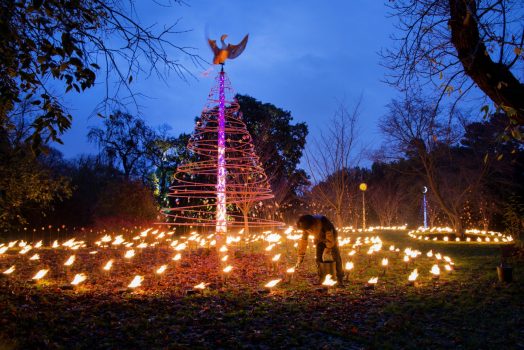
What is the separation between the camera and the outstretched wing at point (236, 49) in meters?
12.7

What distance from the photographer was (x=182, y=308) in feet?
19.1

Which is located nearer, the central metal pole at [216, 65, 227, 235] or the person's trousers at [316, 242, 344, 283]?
the person's trousers at [316, 242, 344, 283]

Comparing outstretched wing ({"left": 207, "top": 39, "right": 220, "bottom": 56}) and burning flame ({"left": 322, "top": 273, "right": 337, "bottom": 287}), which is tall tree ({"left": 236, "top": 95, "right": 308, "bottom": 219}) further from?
burning flame ({"left": 322, "top": 273, "right": 337, "bottom": 287})

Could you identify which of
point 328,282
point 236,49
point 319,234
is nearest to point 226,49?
point 236,49

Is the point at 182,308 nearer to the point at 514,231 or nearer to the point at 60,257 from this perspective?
the point at 60,257

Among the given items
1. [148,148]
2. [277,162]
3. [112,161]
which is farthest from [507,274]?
[112,161]

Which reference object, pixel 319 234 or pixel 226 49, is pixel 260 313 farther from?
pixel 226 49

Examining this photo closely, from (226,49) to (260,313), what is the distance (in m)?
9.38

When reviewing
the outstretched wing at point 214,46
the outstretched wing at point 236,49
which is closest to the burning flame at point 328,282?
the outstretched wing at point 236,49

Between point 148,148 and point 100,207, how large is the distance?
1113 centimetres

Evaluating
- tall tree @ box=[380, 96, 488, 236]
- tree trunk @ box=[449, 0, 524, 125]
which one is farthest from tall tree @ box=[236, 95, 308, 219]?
tree trunk @ box=[449, 0, 524, 125]

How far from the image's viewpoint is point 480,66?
442 cm

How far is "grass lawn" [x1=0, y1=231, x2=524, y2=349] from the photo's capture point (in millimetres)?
4539

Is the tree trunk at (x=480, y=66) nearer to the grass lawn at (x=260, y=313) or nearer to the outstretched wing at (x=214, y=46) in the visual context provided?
the grass lawn at (x=260, y=313)
